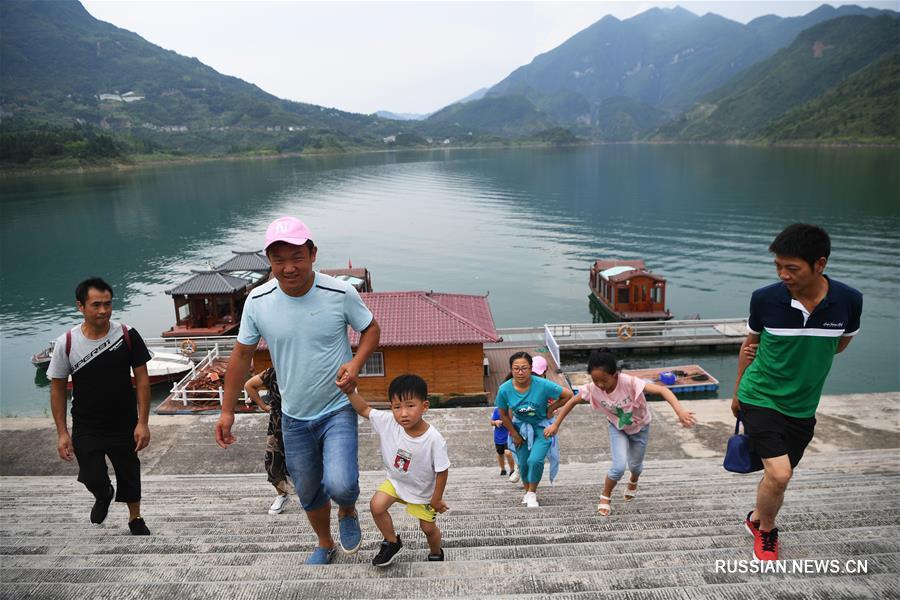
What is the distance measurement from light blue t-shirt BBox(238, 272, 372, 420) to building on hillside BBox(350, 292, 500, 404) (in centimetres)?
1282

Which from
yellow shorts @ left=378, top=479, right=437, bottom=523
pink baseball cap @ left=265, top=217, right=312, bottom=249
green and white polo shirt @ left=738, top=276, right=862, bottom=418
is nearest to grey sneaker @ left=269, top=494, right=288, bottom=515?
yellow shorts @ left=378, top=479, right=437, bottom=523

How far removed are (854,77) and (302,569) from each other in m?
187

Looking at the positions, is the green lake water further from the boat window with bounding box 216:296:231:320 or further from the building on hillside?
the building on hillside

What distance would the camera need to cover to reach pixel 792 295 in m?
3.65

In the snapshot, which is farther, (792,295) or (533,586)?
(792,295)

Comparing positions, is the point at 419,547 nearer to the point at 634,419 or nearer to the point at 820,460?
the point at 634,419

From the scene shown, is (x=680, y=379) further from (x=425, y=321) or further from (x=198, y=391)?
(x=198, y=391)

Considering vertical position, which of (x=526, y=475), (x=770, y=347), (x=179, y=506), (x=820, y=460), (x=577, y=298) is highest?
(x=770, y=347)

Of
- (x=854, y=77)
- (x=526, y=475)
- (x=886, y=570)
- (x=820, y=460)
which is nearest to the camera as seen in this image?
(x=886, y=570)

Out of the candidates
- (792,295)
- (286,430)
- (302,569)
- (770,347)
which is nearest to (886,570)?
(770,347)

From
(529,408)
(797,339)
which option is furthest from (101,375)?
(797,339)

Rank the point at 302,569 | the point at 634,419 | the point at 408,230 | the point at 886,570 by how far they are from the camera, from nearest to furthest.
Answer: the point at 886,570 → the point at 302,569 → the point at 634,419 → the point at 408,230

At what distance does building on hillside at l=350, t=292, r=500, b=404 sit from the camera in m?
17.0

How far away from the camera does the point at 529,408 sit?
5406mm
